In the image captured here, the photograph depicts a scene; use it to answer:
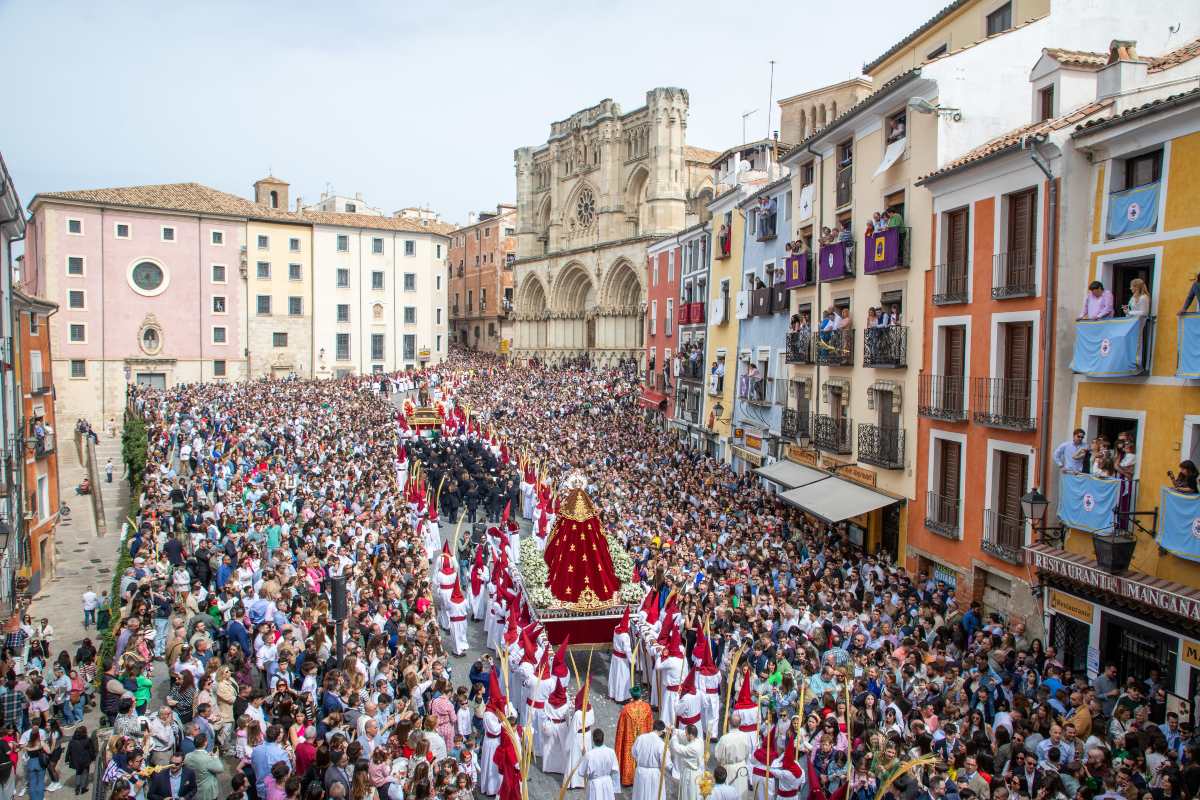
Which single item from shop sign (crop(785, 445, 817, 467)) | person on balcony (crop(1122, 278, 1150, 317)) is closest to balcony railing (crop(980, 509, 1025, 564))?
person on balcony (crop(1122, 278, 1150, 317))

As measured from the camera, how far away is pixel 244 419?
33.2m

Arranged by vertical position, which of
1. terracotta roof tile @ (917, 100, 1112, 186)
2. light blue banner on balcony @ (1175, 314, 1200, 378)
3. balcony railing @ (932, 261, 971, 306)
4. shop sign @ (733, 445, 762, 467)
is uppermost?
terracotta roof tile @ (917, 100, 1112, 186)

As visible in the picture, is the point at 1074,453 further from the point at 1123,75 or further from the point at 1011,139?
the point at 1123,75

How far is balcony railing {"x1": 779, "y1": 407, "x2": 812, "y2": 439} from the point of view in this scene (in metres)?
24.0

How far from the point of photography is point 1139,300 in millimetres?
13023

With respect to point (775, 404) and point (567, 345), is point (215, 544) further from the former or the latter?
point (567, 345)

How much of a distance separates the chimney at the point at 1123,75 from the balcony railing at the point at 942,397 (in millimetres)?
5553

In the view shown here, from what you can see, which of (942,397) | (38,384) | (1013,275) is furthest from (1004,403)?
(38,384)

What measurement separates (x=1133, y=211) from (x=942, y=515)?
6907 millimetres

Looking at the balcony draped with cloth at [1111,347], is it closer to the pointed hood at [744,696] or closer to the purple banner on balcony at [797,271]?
the pointed hood at [744,696]

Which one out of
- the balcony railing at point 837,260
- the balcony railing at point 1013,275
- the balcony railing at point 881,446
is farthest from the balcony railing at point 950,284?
the balcony railing at point 837,260

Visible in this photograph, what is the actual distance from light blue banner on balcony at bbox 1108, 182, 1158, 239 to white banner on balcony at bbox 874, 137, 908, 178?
6166 millimetres

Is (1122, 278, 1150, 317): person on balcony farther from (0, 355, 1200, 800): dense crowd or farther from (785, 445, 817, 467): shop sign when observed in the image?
(785, 445, 817, 467): shop sign

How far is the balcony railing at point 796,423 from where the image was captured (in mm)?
23953
